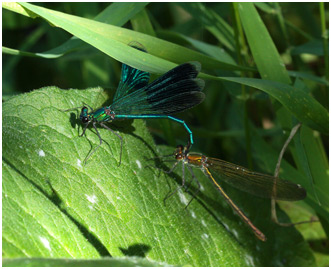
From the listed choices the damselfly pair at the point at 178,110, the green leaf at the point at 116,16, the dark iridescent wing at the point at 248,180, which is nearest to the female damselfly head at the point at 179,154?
the damselfly pair at the point at 178,110

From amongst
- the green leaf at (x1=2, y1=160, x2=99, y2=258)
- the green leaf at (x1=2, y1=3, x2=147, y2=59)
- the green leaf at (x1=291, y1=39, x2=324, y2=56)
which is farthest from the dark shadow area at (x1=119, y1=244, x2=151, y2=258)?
the green leaf at (x1=291, y1=39, x2=324, y2=56)

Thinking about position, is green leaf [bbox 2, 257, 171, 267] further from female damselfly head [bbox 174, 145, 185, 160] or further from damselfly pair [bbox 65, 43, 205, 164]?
female damselfly head [bbox 174, 145, 185, 160]

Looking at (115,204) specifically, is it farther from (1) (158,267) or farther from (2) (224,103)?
(2) (224,103)

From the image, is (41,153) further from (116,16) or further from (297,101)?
(297,101)

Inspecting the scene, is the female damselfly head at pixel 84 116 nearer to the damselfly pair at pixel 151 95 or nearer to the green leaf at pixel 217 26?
the damselfly pair at pixel 151 95

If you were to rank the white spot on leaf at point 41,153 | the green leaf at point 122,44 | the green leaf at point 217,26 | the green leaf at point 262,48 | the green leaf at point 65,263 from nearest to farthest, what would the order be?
1. the green leaf at point 65,263
2. the white spot on leaf at point 41,153
3. the green leaf at point 122,44
4. the green leaf at point 262,48
5. the green leaf at point 217,26

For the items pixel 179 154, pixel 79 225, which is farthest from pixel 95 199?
pixel 179 154
